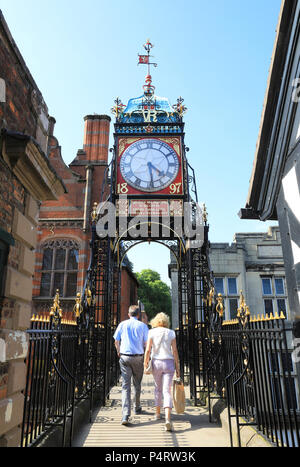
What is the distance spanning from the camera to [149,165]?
31.3 ft

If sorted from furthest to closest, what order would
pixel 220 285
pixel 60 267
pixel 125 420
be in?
1. pixel 220 285
2. pixel 60 267
3. pixel 125 420

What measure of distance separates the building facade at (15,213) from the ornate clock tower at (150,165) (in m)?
4.92

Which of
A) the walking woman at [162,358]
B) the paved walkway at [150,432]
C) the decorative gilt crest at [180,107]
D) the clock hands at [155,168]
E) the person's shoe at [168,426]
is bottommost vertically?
the paved walkway at [150,432]

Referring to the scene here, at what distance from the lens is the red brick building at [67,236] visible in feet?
49.6

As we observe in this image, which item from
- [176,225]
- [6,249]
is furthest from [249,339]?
[176,225]

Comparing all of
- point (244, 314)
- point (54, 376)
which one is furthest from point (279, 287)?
point (54, 376)

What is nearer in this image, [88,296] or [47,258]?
[88,296]

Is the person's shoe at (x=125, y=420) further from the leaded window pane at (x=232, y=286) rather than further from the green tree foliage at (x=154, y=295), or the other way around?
the green tree foliage at (x=154, y=295)

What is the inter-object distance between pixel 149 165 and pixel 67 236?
7.64 meters

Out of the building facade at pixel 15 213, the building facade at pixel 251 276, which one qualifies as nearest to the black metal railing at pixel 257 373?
the building facade at pixel 15 213

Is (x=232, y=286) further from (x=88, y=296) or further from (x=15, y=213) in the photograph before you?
(x=15, y=213)

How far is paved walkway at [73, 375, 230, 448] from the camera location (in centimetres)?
490

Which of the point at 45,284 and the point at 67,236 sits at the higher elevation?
the point at 67,236
